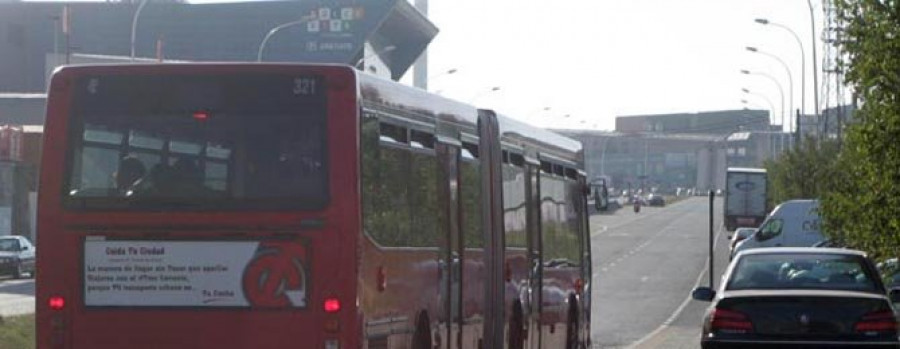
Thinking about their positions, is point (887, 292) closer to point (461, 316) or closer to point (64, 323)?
point (461, 316)

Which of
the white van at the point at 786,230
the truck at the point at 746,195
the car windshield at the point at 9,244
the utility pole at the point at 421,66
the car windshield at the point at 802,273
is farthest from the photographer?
the utility pole at the point at 421,66

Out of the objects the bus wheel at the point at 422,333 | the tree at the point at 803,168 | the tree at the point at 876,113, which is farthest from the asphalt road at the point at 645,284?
the bus wheel at the point at 422,333

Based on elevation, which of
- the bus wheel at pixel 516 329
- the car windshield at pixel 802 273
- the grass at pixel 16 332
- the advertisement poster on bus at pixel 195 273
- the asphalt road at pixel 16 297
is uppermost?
the advertisement poster on bus at pixel 195 273

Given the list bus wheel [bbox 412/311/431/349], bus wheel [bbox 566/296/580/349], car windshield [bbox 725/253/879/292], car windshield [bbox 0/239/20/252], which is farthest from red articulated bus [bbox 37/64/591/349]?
car windshield [bbox 0/239/20/252]

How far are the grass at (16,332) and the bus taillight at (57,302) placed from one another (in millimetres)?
12186

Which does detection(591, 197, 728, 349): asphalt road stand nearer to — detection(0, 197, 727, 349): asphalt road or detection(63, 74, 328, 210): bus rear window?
detection(0, 197, 727, 349): asphalt road

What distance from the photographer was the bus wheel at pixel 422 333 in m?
13.9

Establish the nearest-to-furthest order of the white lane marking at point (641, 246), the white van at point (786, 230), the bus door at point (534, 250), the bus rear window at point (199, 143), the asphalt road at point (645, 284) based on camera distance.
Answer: the bus rear window at point (199, 143), the bus door at point (534, 250), the asphalt road at point (645, 284), the white van at point (786, 230), the white lane marking at point (641, 246)

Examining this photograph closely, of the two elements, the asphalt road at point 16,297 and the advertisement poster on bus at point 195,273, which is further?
the asphalt road at point 16,297

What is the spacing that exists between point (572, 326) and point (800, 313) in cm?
705

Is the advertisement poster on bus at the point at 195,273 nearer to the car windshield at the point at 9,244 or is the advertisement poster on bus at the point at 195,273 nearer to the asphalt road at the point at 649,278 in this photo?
the asphalt road at the point at 649,278

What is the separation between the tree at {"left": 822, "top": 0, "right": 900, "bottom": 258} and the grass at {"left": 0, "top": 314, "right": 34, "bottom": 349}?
10978 millimetres

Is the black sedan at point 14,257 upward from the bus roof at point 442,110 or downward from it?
downward

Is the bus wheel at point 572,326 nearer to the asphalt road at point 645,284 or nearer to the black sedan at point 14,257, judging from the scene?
the asphalt road at point 645,284
